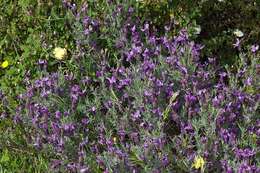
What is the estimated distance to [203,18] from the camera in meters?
4.14

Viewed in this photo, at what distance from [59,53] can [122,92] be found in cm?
65

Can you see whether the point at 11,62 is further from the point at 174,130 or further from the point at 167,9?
the point at 174,130

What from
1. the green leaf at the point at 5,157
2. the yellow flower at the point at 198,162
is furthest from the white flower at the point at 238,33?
the green leaf at the point at 5,157

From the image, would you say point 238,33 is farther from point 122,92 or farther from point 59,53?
point 59,53

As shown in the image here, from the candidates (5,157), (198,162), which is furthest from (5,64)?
(198,162)

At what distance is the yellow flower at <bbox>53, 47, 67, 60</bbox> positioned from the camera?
12.7 feet

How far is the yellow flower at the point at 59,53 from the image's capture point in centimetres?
387

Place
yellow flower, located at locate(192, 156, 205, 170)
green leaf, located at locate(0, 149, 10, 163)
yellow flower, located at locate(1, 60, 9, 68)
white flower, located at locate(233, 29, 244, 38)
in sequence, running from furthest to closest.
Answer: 1. yellow flower, located at locate(1, 60, 9, 68)
2. white flower, located at locate(233, 29, 244, 38)
3. green leaf, located at locate(0, 149, 10, 163)
4. yellow flower, located at locate(192, 156, 205, 170)

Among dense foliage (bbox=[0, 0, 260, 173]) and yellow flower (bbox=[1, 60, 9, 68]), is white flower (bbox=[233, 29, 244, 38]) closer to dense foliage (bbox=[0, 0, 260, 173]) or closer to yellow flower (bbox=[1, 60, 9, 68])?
dense foliage (bbox=[0, 0, 260, 173])

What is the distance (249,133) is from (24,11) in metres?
1.88

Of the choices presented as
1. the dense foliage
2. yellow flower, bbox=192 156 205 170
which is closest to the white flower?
the dense foliage

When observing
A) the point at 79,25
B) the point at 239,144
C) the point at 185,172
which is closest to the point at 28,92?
the point at 79,25

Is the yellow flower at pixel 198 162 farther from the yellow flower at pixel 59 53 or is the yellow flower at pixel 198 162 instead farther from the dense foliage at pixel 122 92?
the yellow flower at pixel 59 53

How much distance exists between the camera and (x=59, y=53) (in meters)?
3.88
